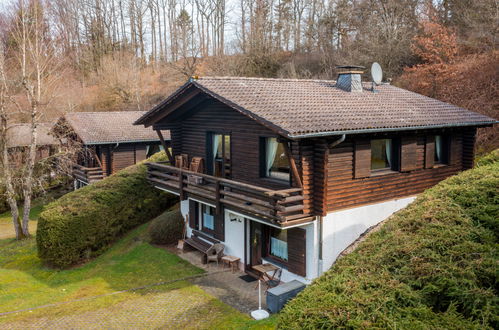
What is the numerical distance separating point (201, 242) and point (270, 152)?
5.38m

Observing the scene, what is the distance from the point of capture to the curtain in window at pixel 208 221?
17.2 meters

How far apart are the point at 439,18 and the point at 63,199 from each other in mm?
28712

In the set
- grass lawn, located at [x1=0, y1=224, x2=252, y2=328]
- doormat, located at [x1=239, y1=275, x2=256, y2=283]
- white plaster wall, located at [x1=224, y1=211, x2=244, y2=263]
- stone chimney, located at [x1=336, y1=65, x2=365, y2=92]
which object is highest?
stone chimney, located at [x1=336, y1=65, x2=365, y2=92]

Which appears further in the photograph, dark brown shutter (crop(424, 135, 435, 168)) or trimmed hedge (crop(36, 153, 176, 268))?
trimmed hedge (crop(36, 153, 176, 268))

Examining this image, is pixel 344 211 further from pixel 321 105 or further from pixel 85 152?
pixel 85 152

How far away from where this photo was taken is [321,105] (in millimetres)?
14023

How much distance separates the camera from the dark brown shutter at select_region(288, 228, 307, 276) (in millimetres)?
12906

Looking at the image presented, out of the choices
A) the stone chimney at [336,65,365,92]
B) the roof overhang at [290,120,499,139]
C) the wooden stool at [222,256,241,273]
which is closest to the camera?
the roof overhang at [290,120,499,139]

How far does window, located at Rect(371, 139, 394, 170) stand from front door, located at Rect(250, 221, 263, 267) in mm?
4260

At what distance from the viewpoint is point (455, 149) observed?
53.0 ft

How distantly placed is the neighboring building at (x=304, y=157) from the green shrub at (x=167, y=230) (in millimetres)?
1377

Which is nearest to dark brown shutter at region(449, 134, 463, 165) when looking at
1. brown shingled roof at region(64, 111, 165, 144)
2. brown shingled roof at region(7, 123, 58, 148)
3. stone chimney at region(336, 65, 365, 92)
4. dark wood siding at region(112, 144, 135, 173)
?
stone chimney at region(336, 65, 365, 92)

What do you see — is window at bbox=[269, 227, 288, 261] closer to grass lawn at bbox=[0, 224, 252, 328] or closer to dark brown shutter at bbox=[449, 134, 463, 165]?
grass lawn at bbox=[0, 224, 252, 328]

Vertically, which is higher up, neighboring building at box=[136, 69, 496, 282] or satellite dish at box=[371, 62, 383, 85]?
satellite dish at box=[371, 62, 383, 85]
